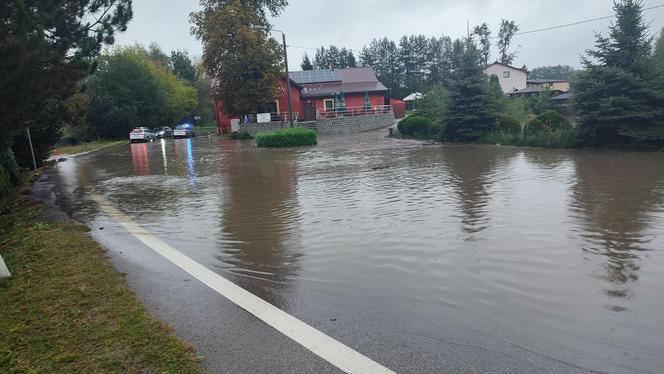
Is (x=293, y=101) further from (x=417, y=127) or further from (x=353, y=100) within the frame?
(x=417, y=127)

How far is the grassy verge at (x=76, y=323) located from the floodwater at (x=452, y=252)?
1.28 metres

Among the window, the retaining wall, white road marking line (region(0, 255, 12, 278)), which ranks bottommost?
white road marking line (region(0, 255, 12, 278))

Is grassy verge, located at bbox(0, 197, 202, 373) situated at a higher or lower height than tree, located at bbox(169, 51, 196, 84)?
lower

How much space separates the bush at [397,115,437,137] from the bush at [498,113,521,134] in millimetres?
4716

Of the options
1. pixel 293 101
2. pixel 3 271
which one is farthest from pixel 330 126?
pixel 3 271

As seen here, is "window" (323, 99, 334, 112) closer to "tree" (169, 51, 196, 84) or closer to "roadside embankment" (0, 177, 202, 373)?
"roadside embankment" (0, 177, 202, 373)

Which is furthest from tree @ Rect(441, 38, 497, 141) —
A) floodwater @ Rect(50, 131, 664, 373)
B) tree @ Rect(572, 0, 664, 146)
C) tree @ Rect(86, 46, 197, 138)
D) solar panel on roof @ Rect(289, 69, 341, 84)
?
tree @ Rect(86, 46, 197, 138)

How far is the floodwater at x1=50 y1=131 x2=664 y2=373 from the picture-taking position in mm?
4176

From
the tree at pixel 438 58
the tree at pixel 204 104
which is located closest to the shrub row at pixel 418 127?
the tree at pixel 204 104

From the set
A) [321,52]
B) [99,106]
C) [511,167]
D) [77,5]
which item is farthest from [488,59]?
[77,5]

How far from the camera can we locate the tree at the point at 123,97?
52.5m

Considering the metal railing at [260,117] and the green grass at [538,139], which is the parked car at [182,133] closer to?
the metal railing at [260,117]

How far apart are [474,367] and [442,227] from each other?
4620 mm

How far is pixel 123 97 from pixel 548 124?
45730mm
